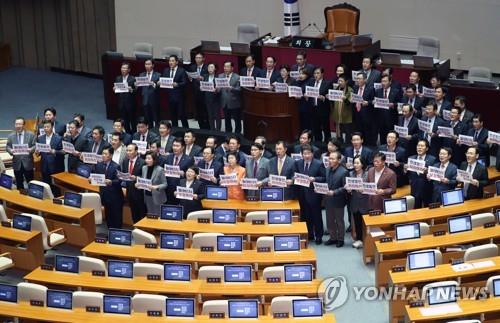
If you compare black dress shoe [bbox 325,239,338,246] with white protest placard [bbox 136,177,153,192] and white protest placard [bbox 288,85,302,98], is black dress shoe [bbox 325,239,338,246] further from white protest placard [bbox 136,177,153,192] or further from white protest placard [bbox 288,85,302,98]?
white protest placard [bbox 288,85,302,98]

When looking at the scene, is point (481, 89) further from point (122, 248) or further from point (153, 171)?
point (122, 248)

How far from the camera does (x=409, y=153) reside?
643 inches

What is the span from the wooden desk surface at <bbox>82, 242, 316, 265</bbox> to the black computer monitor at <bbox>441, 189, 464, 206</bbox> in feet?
7.21

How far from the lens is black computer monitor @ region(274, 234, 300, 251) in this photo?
13.4m

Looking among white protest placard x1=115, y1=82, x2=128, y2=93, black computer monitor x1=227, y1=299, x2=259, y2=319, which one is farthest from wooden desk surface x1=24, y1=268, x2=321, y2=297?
white protest placard x1=115, y1=82, x2=128, y2=93

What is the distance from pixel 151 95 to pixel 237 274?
6451 mm

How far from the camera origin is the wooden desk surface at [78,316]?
1169cm

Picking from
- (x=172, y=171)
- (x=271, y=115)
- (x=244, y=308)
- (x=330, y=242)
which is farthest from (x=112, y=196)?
(x=244, y=308)

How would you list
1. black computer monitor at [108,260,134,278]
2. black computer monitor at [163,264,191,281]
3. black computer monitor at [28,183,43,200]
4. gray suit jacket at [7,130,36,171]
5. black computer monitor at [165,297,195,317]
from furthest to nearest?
gray suit jacket at [7,130,36,171]
black computer monitor at [28,183,43,200]
black computer monitor at [108,260,134,278]
black computer monitor at [163,264,191,281]
black computer monitor at [165,297,195,317]

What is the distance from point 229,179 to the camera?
1499 cm

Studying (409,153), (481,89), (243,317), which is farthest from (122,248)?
(481,89)

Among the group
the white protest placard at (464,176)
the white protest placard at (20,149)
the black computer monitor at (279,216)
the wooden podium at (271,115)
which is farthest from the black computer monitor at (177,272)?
the wooden podium at (271,115)

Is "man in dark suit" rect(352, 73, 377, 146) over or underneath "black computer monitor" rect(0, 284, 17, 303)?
over

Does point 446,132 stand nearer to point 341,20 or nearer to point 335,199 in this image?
point 335,199
